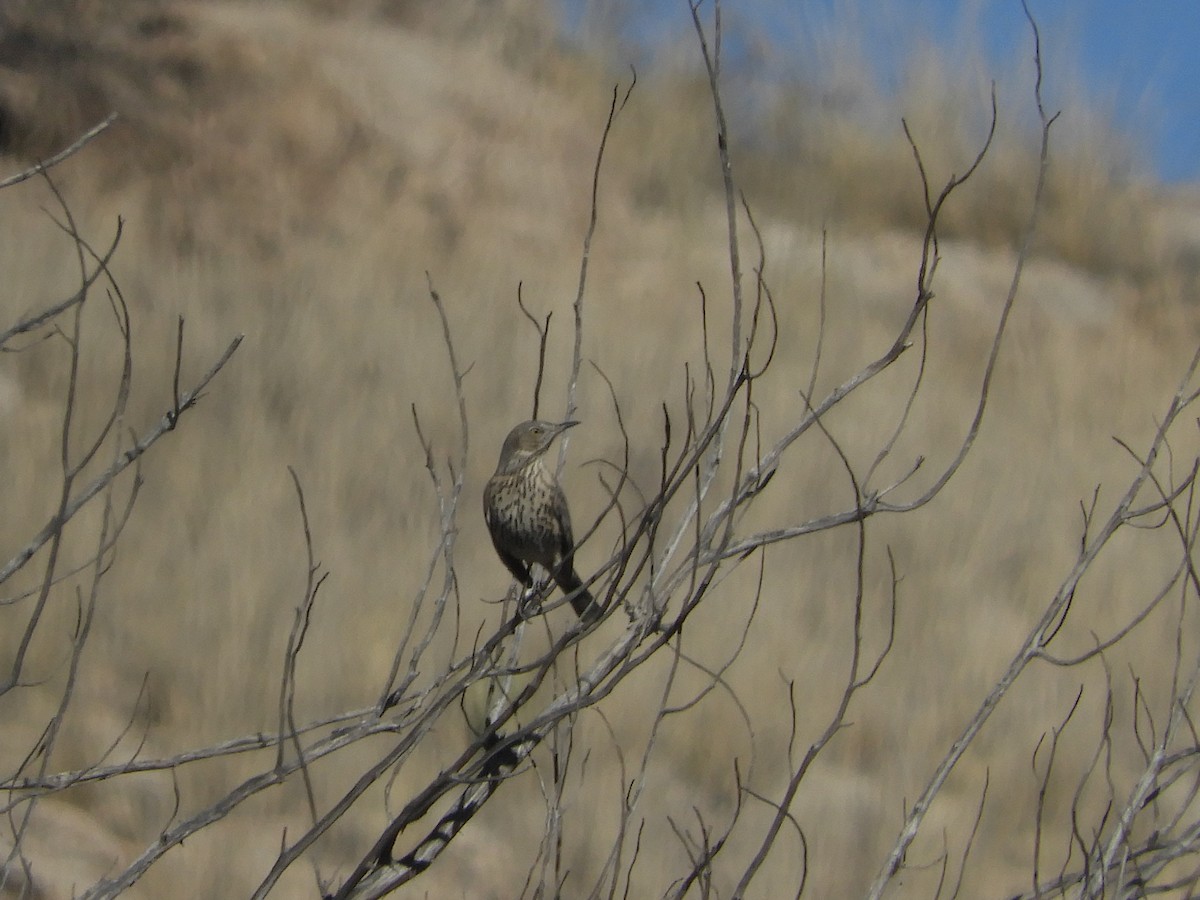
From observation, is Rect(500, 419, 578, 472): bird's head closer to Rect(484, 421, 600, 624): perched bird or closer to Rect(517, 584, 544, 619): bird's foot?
Rect(484, 421, 600, 624): perched bird

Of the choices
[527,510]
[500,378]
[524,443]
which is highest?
[500,378]

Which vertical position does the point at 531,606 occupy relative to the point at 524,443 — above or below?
below

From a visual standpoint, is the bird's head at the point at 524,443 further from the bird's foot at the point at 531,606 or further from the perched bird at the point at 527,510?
the bird's foot at the point at 531,606

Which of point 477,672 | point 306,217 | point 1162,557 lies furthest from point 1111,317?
point 477,672

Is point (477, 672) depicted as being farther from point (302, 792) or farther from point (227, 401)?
point (227, 401)

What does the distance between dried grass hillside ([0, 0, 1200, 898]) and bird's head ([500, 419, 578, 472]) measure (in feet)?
2.10

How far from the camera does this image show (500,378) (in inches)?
365

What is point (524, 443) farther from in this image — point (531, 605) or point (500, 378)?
point (500, 378)

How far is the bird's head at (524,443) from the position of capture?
4453 millimetres

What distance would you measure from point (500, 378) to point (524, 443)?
15.5 ft

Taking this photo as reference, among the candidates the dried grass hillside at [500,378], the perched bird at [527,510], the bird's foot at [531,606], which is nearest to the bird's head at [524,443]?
the perched bird at [527,510]

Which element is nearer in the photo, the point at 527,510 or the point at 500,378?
the point at 527,510

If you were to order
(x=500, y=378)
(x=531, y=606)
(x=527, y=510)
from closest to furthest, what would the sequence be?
(x=531, y=606) < (x=527, y=510) < (x=500, y=378)

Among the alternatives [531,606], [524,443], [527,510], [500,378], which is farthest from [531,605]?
[500,378]
